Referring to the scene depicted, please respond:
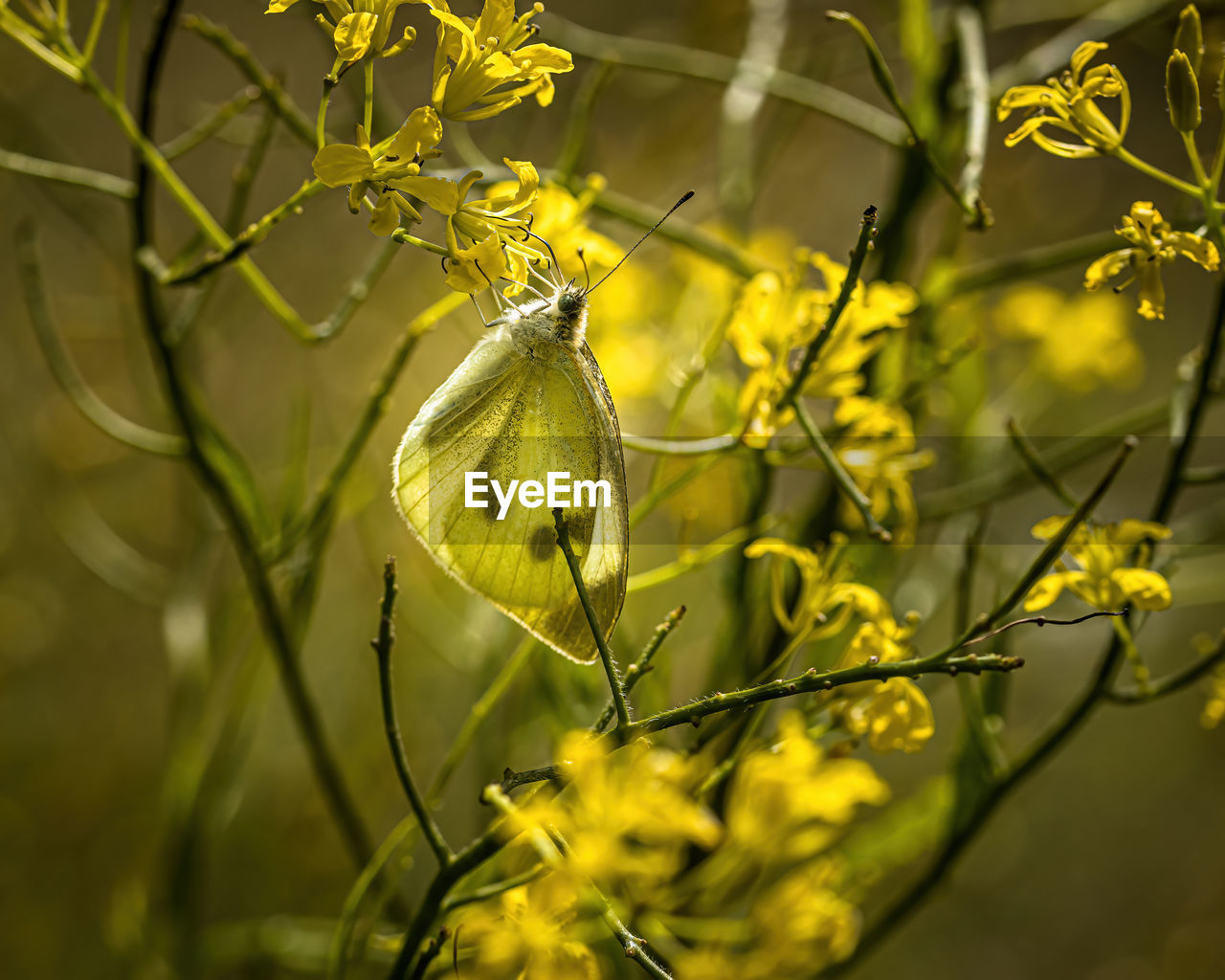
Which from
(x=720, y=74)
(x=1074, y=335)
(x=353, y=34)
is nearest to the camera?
(x=353, y=34)

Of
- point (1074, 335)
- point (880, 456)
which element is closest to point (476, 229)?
point (880, 456)

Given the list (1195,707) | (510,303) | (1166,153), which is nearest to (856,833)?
(510,303)

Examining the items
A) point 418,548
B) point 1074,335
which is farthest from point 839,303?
point 418,548

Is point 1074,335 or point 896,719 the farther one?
point 1074,335

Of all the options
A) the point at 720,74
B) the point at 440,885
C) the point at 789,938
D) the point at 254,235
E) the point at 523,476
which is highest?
the point at 720,74

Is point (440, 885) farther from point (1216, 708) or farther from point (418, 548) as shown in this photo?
point (418, 548)

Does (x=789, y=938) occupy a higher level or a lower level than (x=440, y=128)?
lower

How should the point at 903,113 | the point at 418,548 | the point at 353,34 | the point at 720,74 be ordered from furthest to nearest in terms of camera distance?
the point at 418,548
the point at 720,74
the point at 903,113
the point at 353,34
